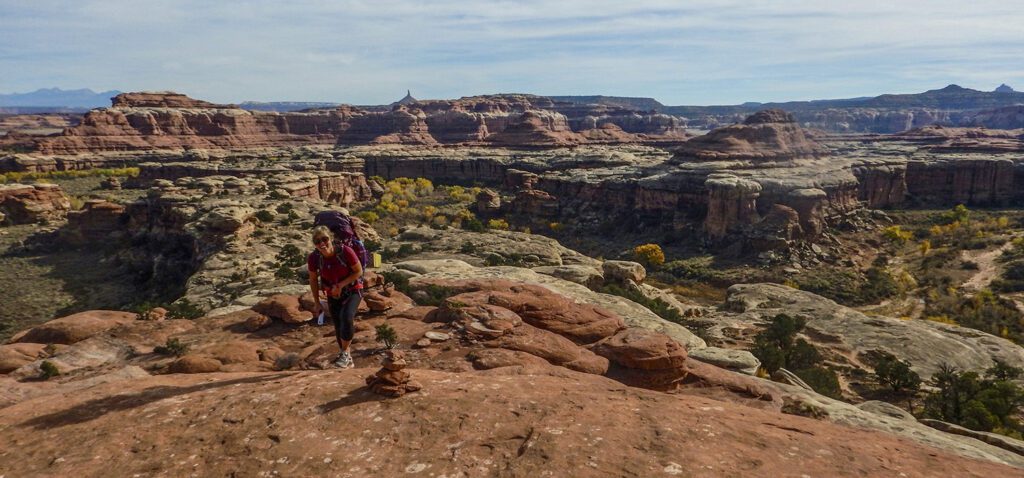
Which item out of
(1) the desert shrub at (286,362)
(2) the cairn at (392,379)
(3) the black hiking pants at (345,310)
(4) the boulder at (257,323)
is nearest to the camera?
(2) the cairn at (392,379)

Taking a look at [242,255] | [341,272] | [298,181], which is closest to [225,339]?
[341,272]

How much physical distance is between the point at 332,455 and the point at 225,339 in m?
8.17

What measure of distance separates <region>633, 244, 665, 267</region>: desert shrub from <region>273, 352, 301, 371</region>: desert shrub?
50.0 metres

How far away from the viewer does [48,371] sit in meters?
11.6

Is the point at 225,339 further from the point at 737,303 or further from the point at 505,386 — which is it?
the point at 737,303

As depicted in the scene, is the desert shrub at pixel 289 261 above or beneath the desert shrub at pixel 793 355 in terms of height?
above

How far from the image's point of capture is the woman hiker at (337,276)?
30.2ft

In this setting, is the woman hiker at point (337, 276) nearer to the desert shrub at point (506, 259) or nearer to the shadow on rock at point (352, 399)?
the shadow on rock at point (352, 399)

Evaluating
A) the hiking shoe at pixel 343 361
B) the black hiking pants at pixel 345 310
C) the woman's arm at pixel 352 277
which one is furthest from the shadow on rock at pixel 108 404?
the woman's arm at pixel 352 277

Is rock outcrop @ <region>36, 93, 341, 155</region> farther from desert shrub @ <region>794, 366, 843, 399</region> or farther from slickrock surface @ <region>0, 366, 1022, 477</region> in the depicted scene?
desert shrub @ <region>794, 366, 843, 399</region>

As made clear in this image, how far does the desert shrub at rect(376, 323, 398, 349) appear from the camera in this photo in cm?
1191

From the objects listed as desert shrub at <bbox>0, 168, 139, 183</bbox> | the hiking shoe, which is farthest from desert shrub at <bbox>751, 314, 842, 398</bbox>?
desert shrub at <bbox>0, 168, 139, 183</bbox>

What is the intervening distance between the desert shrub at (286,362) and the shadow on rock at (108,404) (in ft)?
6.19

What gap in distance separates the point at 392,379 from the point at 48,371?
8.77 meters
